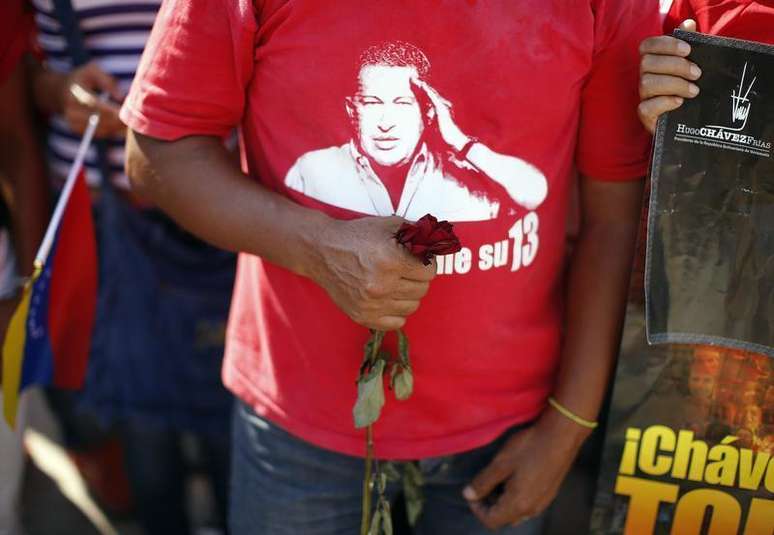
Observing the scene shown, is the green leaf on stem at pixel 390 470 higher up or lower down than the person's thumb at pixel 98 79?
lower down

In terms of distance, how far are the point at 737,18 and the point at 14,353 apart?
1.54 meters

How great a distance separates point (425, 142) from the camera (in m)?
1.44

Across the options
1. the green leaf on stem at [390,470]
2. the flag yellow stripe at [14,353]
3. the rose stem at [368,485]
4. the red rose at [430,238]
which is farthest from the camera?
the flag yellow stripe at [14,353]

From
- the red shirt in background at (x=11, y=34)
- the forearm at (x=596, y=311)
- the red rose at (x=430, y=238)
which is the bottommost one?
the forearm at (x=596, y=311)

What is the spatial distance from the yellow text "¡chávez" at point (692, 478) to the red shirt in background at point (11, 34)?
1.61 meters

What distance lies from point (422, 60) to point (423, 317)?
447 millimetres

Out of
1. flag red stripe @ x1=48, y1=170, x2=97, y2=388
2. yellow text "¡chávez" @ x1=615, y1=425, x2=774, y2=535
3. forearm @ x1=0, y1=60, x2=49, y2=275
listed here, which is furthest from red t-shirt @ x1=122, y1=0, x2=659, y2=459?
forearm @ x1=0, y1=60, x2=49, y2=275

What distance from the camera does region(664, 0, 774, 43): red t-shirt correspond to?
1384 millimetres

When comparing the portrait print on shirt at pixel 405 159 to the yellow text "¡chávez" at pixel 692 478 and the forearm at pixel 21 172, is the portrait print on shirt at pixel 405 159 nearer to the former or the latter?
the yellow text "¡chávez" at pixel 692 478

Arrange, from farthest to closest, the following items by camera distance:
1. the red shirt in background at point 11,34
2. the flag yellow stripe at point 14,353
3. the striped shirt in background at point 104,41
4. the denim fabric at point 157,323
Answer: the denim fabric at point 157,323 → the striped shirt in background at point 104,41 → the red shirt in background at point 11,34 → the flag yellow stripe at point 14,353

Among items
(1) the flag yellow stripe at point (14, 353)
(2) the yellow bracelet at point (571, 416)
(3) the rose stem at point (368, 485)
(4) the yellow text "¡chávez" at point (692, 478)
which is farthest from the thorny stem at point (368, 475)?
(1) the flag yellow stripe at point (14, 353)

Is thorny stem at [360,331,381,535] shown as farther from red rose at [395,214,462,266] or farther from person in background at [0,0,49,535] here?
person in background at [0,0,49,535]

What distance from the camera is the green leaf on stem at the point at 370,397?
1.45 metres

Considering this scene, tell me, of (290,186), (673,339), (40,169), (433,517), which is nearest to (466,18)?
(290,186)
